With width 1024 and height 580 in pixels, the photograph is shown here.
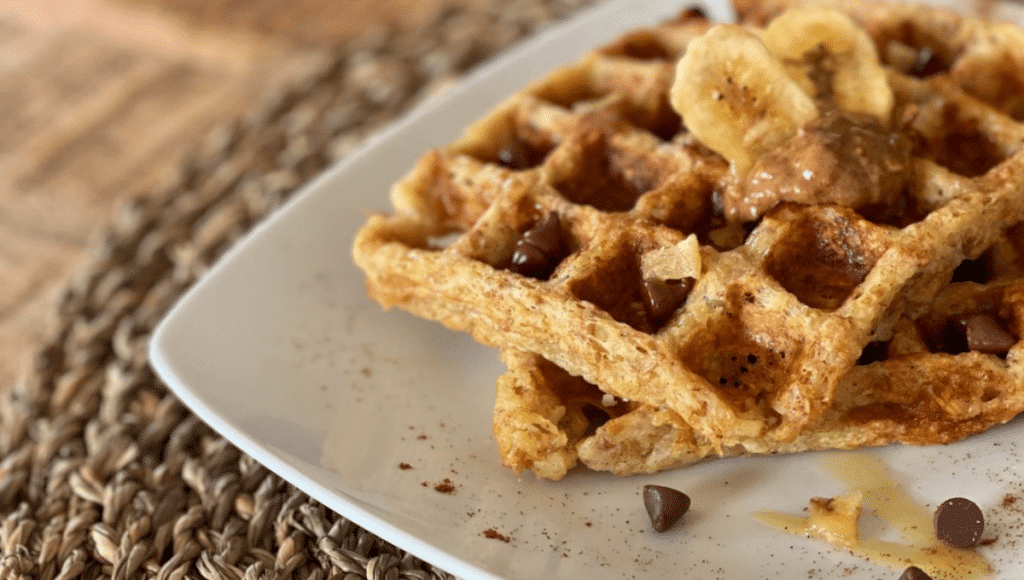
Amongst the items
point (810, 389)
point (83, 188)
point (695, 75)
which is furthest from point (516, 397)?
point (83, 188)

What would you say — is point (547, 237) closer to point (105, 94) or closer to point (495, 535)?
point (495, 535)

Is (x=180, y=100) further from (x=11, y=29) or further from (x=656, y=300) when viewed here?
(x=656, y=300)

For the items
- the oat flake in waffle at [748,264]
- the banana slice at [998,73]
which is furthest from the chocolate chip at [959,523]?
the banana slice at [998,73]

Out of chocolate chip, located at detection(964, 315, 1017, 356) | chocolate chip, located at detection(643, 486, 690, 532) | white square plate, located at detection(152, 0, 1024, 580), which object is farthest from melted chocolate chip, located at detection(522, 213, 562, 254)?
chocolate chip, located at detection(964, 315, 1017, 356)

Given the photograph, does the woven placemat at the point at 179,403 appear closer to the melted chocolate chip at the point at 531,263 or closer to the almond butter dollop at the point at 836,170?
the melted chocolate chip at the point at 531,263

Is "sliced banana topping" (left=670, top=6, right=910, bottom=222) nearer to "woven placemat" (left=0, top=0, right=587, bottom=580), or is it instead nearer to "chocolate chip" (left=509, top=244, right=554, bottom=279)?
"chocolate chip" (left=509, top=244, right=554, bottom=279)
